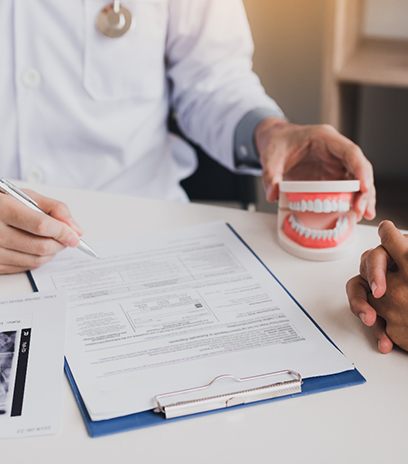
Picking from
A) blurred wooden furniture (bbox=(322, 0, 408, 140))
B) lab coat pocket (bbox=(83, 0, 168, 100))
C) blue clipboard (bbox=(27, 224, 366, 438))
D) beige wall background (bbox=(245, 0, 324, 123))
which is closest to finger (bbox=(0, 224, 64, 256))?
blue clipboard (bbox=(27, 224, 366, 438))

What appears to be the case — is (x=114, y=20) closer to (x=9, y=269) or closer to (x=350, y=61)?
(x=9, y=269)

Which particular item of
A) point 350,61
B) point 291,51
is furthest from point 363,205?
point 291,51

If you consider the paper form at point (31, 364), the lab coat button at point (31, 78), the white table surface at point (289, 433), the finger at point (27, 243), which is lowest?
the white table surface at point (289, 433)

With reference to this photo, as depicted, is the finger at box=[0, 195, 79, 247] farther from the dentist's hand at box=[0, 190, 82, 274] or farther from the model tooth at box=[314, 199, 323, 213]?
the model tooth at box=[314, 199, 323, 213]

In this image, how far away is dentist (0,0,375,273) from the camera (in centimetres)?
121

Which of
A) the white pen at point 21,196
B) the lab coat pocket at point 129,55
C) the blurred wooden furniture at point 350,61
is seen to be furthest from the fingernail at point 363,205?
the blurred wooden furniture at point 350,61

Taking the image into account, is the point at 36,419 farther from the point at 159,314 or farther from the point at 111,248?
the point at 111,248

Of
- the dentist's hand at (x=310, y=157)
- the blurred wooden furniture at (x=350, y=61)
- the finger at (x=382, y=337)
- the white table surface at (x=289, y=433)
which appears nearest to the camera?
the white table surface at (x=289, y=433)

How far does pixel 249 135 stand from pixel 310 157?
0.18m

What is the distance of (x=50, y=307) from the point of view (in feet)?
2.77

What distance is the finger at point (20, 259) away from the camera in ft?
2.99

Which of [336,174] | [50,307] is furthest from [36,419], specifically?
[336,174]

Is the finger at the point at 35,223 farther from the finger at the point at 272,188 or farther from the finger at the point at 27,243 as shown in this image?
the finger at the point at 272,188

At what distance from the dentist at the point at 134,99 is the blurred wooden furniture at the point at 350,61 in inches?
22.2
